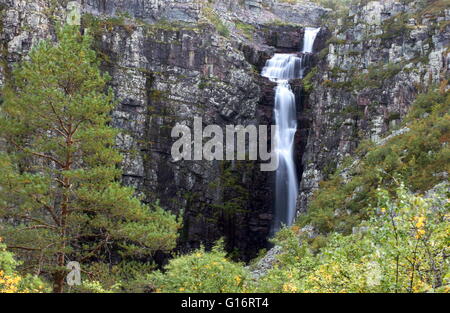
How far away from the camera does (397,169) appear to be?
A: 17750 millimetres

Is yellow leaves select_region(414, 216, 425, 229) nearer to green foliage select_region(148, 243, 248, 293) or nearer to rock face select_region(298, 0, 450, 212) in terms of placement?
green foliage select_region(148, 243, 248, 293)

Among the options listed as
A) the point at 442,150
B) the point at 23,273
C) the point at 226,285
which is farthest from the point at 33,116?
the point at 442,150

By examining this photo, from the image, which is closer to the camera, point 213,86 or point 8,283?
point 8,283

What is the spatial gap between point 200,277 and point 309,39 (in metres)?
40.3

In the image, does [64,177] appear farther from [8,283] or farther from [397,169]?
[397,169]

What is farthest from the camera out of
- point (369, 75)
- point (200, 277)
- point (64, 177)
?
point (369, 75)

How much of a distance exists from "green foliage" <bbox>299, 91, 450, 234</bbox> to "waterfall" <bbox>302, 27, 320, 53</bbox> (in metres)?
23.2

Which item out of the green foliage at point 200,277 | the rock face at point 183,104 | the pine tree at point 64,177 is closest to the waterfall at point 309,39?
the rock face at point 183,104

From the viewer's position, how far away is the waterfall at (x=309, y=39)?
4467 centimetres

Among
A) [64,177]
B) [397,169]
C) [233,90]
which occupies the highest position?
[233,90]

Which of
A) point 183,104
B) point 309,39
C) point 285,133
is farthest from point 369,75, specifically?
point 183,104

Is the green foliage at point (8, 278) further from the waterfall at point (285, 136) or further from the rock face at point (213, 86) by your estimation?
the waterfall at point (285, 136)

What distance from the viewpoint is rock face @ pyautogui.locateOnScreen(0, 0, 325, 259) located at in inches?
1535

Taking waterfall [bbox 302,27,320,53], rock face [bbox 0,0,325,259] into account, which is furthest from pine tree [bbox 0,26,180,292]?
waterfall [bbox 302,27,320,53]
